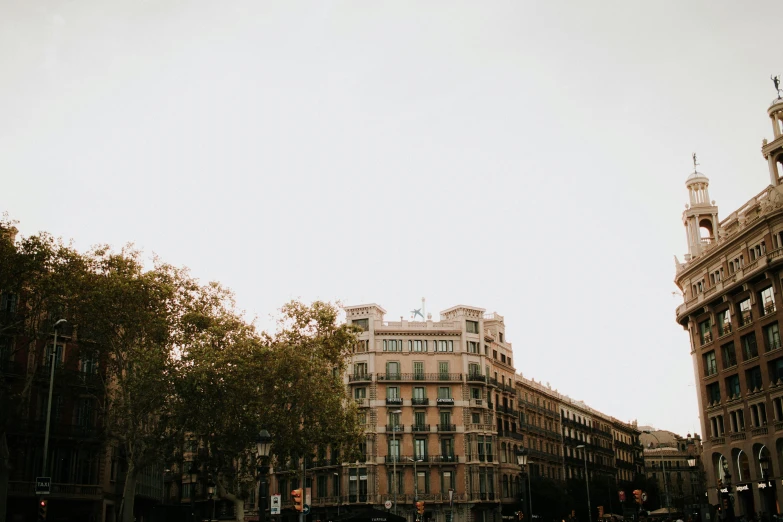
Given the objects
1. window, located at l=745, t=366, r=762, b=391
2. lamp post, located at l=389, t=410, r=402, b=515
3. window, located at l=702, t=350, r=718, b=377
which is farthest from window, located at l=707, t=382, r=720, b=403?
lamp post, located at l=389, t=410, r=402, b=515

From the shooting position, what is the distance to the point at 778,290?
4647 centimetres

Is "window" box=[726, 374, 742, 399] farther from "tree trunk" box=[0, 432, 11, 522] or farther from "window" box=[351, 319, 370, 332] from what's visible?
"tree trunk" box=[0, 432, 11, 522]

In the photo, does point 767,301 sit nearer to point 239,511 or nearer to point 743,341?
point 743,341

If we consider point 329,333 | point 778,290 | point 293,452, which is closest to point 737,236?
point 778,290

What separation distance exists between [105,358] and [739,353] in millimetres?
42092

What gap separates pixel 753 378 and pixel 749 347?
2121 millimetres

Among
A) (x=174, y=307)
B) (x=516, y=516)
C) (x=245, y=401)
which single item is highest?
(x=174, y=307)

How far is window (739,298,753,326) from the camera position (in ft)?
164

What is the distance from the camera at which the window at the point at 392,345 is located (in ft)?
242

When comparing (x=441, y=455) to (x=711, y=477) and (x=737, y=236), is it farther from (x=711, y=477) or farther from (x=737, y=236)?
(x=737, y=236)

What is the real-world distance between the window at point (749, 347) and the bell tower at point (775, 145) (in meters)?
10.6

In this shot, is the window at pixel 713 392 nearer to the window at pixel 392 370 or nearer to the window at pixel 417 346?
the window at pixel 417 346

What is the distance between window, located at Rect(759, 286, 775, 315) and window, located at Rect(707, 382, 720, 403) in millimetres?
9142

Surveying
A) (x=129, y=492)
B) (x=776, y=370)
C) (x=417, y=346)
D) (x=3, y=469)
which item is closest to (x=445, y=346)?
(x=417, y=346)
